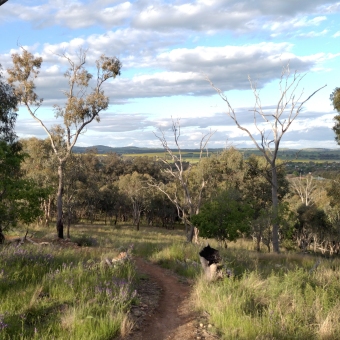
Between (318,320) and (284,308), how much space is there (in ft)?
1.76

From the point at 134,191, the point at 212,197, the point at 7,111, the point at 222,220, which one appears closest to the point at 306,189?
the point at 212,197

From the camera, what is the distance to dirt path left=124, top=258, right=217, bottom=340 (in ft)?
17.2

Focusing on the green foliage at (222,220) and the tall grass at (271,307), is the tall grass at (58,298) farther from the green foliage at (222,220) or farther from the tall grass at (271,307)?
the green foliage at (222,220)

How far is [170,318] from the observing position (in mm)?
6094

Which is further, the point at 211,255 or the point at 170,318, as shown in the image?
the point at 211,255

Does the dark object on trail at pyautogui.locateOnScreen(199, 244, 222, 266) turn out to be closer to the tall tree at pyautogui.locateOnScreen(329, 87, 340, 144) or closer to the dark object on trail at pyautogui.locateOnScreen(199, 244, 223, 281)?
the dark object on trail at pyautogui.locateOnScreen(199, 244, 223, 281)

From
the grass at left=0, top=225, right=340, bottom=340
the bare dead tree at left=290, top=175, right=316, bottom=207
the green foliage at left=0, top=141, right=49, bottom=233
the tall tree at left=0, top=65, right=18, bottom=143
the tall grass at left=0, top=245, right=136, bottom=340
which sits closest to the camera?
the tall grass at left=0, top=245, right=136, bottom=340

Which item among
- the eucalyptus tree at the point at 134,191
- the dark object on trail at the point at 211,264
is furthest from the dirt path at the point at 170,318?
the eucalyptus tree at the point at 134,191

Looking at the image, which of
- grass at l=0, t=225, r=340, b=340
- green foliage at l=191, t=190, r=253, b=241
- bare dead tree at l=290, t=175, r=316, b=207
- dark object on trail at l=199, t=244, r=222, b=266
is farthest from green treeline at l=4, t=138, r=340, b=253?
dark object on trail at l=199, t=244, r=222, b=266

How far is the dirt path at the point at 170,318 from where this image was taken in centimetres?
525

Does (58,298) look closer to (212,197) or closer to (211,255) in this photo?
(211,255)

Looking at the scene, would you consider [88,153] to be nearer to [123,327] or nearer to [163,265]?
[163,265]

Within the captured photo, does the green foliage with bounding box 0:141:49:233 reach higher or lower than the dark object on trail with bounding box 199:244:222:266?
higher

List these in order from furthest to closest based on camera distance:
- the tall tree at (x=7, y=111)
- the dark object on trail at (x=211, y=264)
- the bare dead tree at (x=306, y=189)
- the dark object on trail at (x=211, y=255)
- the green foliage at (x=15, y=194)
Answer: the bare dead tree at (x=306, y=189) → the tall tree at (x=7, y=111) → the green foliage at (x=15, y=194) → the dark object on trail at (x=211, y=255) → the dark object on trail at (x=211, y=264)
